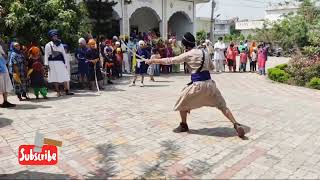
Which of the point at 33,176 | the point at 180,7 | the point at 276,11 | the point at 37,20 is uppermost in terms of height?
the point at 276,11

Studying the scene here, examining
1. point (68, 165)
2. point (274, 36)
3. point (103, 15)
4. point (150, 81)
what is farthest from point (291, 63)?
point (274, 36)

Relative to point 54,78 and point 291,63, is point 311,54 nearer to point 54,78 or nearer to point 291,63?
point 291,63

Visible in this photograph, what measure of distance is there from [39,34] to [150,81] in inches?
178

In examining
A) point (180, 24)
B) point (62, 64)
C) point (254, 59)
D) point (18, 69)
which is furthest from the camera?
point (180, 24)

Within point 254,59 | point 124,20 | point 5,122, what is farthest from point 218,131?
point 124,20

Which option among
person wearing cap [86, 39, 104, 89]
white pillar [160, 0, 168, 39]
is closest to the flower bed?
person wearing cap [86, 39, 104, 89]

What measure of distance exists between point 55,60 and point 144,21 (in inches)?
652

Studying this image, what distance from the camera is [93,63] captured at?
11.4 metres

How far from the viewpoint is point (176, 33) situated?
2811 centimetres

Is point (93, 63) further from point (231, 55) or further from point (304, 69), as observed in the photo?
point (231, 55)

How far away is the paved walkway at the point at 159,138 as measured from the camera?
16.7ft

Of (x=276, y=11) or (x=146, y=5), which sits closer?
(x=146, y=5)

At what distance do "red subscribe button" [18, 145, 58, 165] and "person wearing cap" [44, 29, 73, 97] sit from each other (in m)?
5.56

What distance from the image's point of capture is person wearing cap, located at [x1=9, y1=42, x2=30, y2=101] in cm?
948
